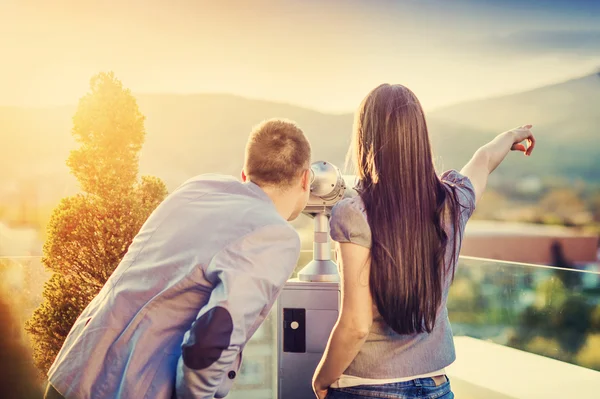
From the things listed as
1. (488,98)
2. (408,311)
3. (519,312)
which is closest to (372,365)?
(408,311)

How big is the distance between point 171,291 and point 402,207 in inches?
18.0

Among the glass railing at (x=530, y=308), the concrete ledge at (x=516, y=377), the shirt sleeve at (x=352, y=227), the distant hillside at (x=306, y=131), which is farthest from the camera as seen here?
the distant hillside at (x=306, y=131)

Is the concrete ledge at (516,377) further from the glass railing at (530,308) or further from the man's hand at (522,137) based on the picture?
the man's hand at (522,137)

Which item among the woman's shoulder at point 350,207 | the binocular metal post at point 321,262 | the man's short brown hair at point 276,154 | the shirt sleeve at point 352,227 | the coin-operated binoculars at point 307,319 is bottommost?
the coin-operated binoculars at point 307,319

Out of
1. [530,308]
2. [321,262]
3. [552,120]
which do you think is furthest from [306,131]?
[321,262]

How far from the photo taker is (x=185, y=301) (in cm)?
104

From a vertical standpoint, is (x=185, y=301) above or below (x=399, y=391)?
above

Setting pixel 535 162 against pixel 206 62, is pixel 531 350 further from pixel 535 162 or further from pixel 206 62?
pixel 206 62

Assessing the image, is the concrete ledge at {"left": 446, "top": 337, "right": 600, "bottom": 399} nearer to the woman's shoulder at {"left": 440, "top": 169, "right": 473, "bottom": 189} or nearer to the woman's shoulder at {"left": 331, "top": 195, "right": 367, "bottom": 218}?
the woman's shoulder at {"left": 440, "top": 169, "right": 473, "bottom": 189}

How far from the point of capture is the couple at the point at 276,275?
995 mm

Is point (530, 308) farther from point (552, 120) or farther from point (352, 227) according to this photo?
point (552, 120)

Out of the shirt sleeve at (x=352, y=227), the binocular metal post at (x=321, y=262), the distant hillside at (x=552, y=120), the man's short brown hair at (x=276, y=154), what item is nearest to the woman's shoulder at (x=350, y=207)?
the shirt sleeve at (x=352, y=227)

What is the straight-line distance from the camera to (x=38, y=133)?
485 centimetres

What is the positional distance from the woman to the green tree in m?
3.77
